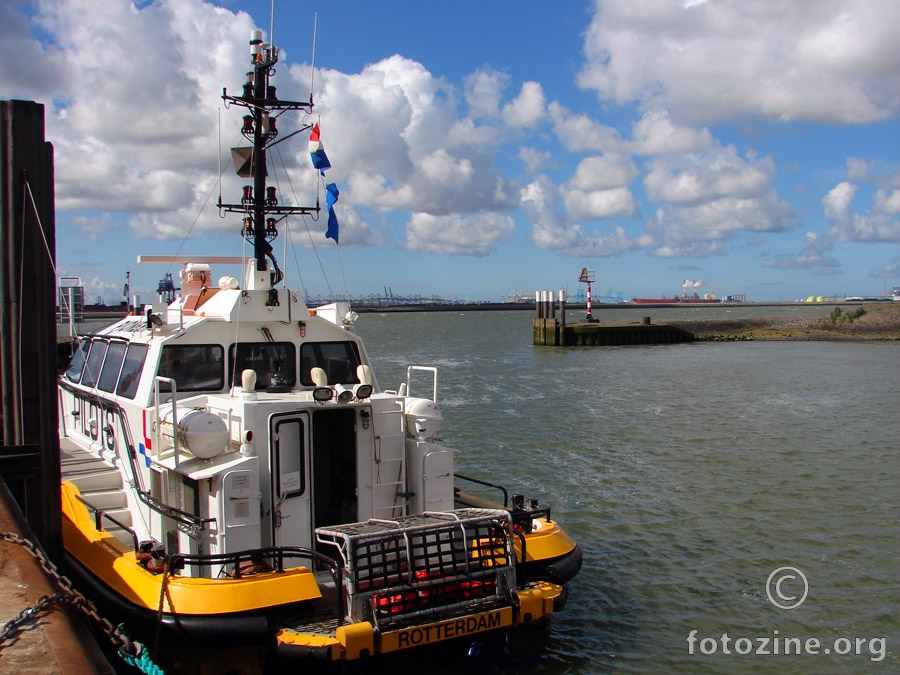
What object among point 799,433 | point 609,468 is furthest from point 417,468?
point 799,433

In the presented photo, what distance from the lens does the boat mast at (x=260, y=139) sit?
934 centimetres

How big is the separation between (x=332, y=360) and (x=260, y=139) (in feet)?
9.12

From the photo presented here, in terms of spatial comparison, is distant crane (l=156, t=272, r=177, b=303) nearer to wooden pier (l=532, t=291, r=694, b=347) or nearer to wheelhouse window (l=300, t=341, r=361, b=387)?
wheelhouse window (l=300, t=341, r=361, b=387)

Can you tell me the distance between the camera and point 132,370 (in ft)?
28.6

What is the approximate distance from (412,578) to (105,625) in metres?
2.22

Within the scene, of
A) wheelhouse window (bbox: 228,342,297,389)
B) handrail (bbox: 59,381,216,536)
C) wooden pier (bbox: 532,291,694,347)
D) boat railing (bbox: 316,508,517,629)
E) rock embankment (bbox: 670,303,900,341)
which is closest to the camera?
boat railing (bbox: 316,508,517,629)

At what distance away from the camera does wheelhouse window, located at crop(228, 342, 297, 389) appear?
28.3 ft

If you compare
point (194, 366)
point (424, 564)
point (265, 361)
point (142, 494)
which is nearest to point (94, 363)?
point (194, 366)

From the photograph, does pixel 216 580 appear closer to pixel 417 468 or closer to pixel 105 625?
pixel 105 625

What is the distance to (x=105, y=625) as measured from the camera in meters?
5.36

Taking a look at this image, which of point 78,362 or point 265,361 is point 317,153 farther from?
point 78,362

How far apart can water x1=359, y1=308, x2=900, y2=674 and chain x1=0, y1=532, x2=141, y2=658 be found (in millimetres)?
2239

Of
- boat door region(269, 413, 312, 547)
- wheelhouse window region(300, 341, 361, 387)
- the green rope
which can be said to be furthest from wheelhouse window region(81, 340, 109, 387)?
the green rope

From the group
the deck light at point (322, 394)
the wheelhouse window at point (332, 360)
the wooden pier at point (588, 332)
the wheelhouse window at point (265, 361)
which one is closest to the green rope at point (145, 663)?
the deck light at point (322, 394)
